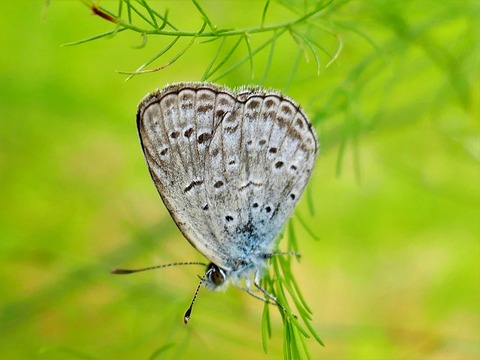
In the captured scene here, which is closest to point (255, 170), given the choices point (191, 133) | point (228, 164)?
point (228, 164)

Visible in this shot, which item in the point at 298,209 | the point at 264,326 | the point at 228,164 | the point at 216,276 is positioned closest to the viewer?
the point at 264,326

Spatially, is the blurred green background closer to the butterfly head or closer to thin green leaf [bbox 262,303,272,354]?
the butterfly head

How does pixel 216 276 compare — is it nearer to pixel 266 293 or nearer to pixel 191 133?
pixel 266 293

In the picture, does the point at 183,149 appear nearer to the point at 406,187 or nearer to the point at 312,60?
the point at 312,60

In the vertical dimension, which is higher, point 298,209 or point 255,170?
point 255,170

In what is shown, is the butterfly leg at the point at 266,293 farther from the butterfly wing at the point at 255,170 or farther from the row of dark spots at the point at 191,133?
the row of dark spots at the point at 191,133

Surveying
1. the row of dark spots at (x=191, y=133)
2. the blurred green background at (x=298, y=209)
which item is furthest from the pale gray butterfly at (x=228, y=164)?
the blurred green background at (x=298, y=209)
